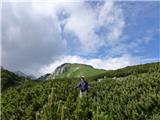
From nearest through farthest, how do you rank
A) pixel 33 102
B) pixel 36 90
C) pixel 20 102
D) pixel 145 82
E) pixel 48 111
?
pixel 48 111 < pixel 145 82 < pixel 33 102 < pixel 20 102 < pixel 36 90

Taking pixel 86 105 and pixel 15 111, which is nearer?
pixel 86 105

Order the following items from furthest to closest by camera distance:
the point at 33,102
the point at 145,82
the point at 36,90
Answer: the point at 36,90 → the point at 33,102 → the point at 145,82

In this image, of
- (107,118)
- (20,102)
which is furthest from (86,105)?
(107,118)

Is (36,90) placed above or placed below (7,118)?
above

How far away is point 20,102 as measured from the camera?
34.5 m

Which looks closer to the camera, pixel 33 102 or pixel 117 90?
pixel 117 90

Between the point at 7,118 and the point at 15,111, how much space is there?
109cm

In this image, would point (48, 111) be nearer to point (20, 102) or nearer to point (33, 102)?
point (33, 102)

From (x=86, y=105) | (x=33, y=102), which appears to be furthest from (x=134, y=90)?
(x=33, y=102)

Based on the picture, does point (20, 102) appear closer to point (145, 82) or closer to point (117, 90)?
point (117, 90)

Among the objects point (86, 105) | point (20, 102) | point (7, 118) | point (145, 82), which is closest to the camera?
point (86, 105)

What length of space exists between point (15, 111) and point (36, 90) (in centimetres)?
869

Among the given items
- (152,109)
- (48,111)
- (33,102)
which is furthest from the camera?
(33,102)

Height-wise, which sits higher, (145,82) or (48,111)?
(145,82)
